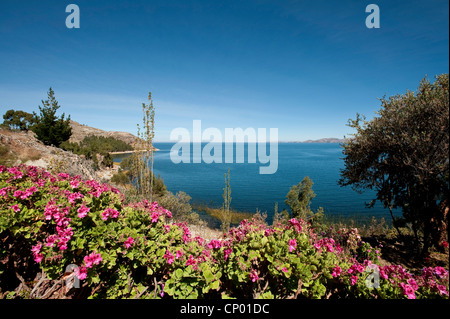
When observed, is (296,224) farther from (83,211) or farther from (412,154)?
(412,154)

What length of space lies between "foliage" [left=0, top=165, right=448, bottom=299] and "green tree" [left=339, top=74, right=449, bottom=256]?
5323 mm

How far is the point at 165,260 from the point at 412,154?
7.71 metres

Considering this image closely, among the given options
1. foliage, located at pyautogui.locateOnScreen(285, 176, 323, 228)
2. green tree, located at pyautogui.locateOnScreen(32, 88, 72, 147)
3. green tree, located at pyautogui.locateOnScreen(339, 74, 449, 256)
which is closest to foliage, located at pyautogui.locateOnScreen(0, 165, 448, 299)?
green tree, located at pyautogui.locateOnScreen(339, 74, 449, 256)

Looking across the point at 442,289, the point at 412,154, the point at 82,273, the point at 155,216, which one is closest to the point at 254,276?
the point at 155,216

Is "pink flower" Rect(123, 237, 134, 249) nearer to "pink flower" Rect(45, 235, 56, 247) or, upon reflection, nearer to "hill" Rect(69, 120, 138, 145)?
"pink flower" Rect(45, 235, 56, 247)

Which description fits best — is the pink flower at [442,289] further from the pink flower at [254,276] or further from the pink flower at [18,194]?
the pink flower at [18,194]

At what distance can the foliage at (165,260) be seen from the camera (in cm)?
217

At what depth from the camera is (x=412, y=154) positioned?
602cm

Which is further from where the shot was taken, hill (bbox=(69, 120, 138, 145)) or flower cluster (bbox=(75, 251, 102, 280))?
hill (bbox=(69, 120, 138, 145))

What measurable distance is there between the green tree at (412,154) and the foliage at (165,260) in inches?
210

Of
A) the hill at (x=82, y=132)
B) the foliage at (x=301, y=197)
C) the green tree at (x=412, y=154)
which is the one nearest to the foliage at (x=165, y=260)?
the green tree at (x=412, y=154)

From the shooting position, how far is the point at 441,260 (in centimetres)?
668

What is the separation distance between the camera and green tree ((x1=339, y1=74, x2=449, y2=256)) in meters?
5.62
